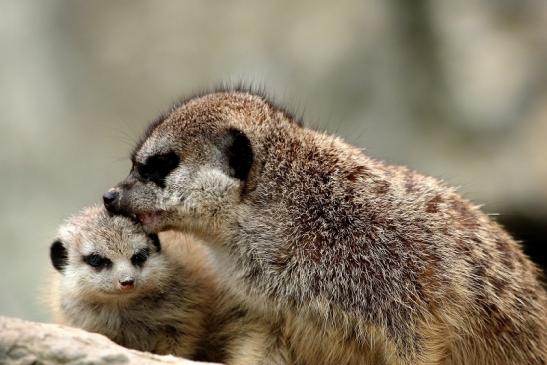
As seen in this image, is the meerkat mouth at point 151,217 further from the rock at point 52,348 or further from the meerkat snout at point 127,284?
the rock at point 52,348

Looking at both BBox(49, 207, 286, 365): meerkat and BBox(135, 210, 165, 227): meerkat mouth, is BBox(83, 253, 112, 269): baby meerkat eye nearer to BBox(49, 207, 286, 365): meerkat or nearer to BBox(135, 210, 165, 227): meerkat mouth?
BBox(49, 207, 286, 365): meerkat

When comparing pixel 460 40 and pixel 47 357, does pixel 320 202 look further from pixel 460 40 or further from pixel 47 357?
pixel 460 40

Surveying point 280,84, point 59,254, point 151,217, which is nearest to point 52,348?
point 151,217

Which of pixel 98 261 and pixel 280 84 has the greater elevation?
pixel 280 84

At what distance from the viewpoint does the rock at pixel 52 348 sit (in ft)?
8.04

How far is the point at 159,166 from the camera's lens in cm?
314

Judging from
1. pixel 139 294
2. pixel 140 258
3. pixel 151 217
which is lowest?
pixel 139 294

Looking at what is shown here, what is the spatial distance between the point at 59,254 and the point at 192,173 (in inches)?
28.6

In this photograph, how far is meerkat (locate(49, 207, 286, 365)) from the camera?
3.27 metres

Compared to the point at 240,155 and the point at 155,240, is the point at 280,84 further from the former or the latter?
the point at 240,155

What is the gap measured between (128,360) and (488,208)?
16.3 feet

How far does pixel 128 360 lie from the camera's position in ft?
8.17

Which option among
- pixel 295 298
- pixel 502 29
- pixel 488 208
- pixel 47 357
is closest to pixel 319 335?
pixel 295 298

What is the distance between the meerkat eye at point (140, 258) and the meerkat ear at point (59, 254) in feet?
1.05
